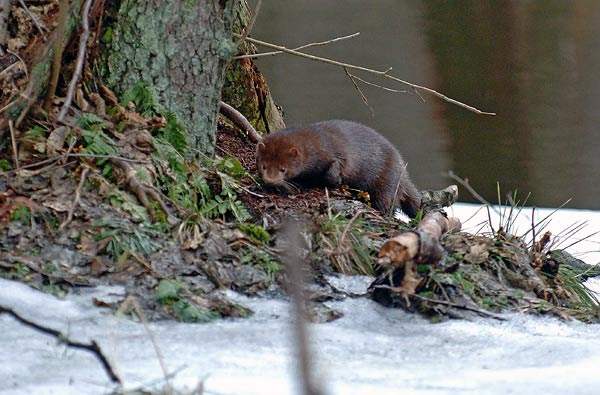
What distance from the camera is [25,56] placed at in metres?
4.32

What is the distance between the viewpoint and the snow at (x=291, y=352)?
2805mm

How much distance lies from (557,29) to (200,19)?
11580mm

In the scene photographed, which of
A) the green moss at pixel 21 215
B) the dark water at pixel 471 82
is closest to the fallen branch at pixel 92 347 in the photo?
the green moss at pixel 21 215

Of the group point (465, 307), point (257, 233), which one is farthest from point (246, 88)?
point (465, 307)

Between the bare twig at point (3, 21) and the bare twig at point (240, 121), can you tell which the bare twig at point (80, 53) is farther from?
the bare twig at point (240, 121)

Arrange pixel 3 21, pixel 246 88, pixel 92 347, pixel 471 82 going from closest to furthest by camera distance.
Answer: pixel 92 347
pixel 3 21
pixel 246 88
pixel 471 82

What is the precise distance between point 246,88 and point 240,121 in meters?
0.32

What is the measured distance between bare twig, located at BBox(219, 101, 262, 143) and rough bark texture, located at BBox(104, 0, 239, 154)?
1.15m

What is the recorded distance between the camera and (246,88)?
603cm

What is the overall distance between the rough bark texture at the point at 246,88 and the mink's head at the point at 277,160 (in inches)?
20.9

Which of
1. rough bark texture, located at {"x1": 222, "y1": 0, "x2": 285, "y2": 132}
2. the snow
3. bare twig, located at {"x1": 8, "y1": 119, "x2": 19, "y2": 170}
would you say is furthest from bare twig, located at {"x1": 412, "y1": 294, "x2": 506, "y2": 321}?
rough bark texture, located at {"x1": 222, "y1": 0, "x2": 285, "y2": 132}

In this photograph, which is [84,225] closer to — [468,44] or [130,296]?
[130,296]

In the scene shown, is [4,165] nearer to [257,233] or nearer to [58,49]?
[58,49]

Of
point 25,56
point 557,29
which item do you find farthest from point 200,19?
point 557,29
